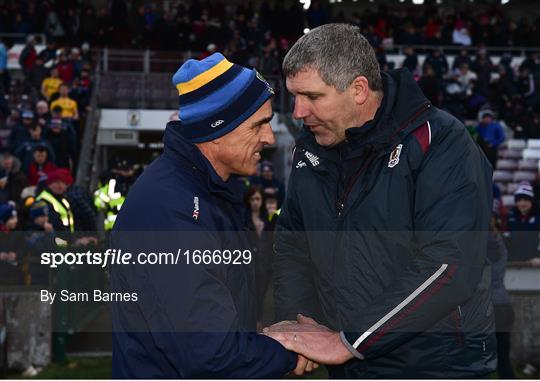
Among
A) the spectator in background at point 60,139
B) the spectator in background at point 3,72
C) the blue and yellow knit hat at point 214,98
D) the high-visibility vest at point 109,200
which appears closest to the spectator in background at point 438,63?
the spectator in background at point 60,139

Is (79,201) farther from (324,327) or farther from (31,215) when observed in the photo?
(324,327)


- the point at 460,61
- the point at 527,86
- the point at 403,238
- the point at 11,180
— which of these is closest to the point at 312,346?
the point at 403,238

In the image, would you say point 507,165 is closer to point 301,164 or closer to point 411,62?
point 411,62

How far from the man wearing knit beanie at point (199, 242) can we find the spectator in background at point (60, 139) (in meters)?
12.3

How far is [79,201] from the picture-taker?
9.52 m

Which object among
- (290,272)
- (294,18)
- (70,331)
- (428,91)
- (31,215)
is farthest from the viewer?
(294,18)

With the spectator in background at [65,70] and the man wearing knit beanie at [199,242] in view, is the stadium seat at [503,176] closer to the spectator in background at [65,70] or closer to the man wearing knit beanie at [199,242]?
the spectator in background at [65,70]

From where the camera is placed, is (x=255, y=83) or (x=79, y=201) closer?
(x=255, y=83)

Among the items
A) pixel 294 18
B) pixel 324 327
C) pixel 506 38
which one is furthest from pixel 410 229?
pixel 506 38

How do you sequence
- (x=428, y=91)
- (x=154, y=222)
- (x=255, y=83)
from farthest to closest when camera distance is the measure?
(x=428, y=91) < (x=255, y=83) < (x=154, y=222)

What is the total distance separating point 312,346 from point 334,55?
98 centimetres

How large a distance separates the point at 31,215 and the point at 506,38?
20.3 metres

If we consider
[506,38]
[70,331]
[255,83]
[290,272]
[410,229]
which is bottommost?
[70,331]

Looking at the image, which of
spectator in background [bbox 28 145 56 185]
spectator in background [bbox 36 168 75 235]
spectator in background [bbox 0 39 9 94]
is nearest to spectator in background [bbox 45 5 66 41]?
spectator in background [bbox 0 39 9 94]
